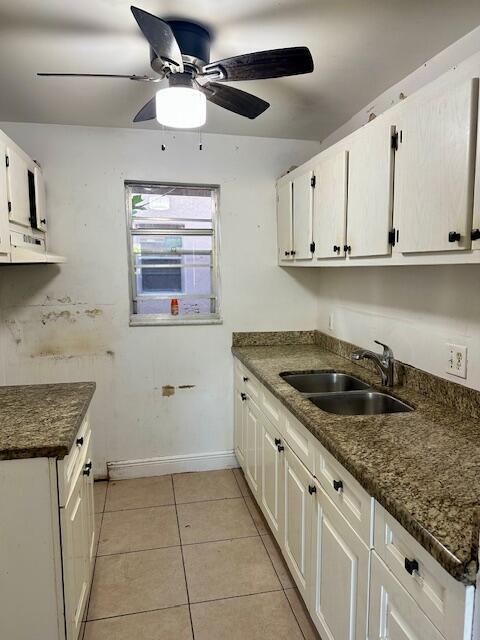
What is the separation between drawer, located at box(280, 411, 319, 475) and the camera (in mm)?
1641

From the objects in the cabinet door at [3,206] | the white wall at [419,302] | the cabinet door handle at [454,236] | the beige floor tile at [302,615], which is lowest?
the beige floor tile at [302,615]

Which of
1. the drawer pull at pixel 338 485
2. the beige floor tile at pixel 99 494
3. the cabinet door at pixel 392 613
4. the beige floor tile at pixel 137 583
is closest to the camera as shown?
the cabinet door at pixel 392 613

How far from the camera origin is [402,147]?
1568mm

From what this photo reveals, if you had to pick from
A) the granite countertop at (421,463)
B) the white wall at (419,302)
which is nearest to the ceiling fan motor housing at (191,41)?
the white wall at (419,302)

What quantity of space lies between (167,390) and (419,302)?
1854mm

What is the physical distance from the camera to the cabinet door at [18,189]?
6.41 feet

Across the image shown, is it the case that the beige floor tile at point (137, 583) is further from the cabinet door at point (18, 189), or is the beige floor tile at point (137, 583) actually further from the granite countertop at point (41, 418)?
the cabinet door at point (18, 189)

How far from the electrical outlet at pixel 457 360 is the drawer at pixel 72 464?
1.52m

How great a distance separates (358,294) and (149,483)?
1.94 meters

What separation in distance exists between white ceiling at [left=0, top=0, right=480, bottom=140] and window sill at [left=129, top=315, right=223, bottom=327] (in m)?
1.33

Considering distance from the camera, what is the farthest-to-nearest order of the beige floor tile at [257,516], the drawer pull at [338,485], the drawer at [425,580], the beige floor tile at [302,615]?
the beige floor tile at [257,516] → the beige floor tile at [302,615] → the drawer pull at [338,485] → the drawer at [425,580]

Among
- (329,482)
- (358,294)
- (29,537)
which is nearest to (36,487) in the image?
(29,537)

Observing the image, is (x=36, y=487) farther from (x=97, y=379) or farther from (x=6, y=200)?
(x=97, y=379)

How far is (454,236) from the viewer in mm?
1297
